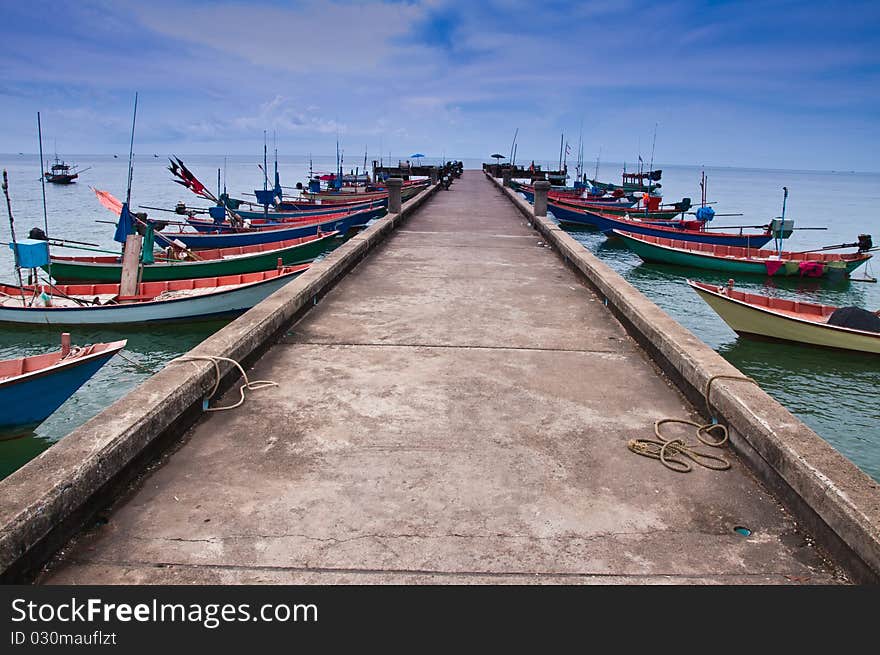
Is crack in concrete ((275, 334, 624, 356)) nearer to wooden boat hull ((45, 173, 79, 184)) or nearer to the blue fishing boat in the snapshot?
the blue fishing boat

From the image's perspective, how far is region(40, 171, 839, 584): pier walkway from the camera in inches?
119

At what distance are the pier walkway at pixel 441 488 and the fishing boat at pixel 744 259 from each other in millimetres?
20225

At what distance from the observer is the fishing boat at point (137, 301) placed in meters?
13.9

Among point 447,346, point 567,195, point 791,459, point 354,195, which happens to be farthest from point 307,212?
point 791,459

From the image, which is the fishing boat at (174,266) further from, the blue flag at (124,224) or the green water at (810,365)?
the green water at (810,365)

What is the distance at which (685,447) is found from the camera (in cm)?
431

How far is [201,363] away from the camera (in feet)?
16.2

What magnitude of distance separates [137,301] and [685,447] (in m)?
13.6

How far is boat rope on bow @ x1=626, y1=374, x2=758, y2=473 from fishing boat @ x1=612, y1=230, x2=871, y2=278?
21809 millimetres

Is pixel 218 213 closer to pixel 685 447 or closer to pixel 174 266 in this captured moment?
pixel 174 266

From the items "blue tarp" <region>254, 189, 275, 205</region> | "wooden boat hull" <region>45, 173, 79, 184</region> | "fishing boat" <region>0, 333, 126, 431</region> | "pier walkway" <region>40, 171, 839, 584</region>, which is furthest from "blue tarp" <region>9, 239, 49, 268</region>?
"wooden boat hull" <region>45, 173, 79, 184</region>

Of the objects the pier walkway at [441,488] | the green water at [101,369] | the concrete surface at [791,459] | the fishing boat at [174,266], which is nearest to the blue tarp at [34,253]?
the green water at [101,369]
